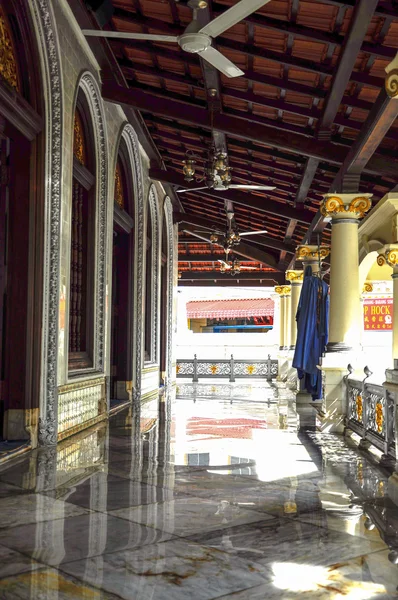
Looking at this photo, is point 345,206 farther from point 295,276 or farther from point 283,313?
point 283,313

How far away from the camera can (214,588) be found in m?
2.60

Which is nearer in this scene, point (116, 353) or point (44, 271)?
point (44, 271)

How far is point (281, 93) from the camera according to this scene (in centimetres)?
791

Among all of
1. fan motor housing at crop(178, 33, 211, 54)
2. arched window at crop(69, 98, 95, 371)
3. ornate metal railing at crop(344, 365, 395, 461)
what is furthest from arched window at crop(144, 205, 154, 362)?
fan motor housing at crop(178, 33, 211, 54)

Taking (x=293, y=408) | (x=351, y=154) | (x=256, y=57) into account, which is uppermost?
(x=256, y=57)

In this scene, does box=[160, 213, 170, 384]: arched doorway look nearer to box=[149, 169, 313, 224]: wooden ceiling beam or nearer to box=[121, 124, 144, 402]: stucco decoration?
box=[149, 169, 313, 224]: wooden ceiling beam

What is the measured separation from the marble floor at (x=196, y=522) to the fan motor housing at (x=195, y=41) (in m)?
3.25

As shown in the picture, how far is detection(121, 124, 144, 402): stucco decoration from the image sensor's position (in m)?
11.2

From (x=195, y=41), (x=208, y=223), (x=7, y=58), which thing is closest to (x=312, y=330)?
(x=195, y=41)

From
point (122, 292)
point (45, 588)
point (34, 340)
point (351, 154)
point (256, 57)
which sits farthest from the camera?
point (122, 292)

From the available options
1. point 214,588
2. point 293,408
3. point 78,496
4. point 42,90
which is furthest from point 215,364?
point 214,588

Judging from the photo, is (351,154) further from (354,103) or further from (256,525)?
(256,525)

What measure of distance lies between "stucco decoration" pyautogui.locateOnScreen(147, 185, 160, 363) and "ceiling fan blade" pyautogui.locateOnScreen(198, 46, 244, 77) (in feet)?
25.9

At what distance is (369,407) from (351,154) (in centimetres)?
298
